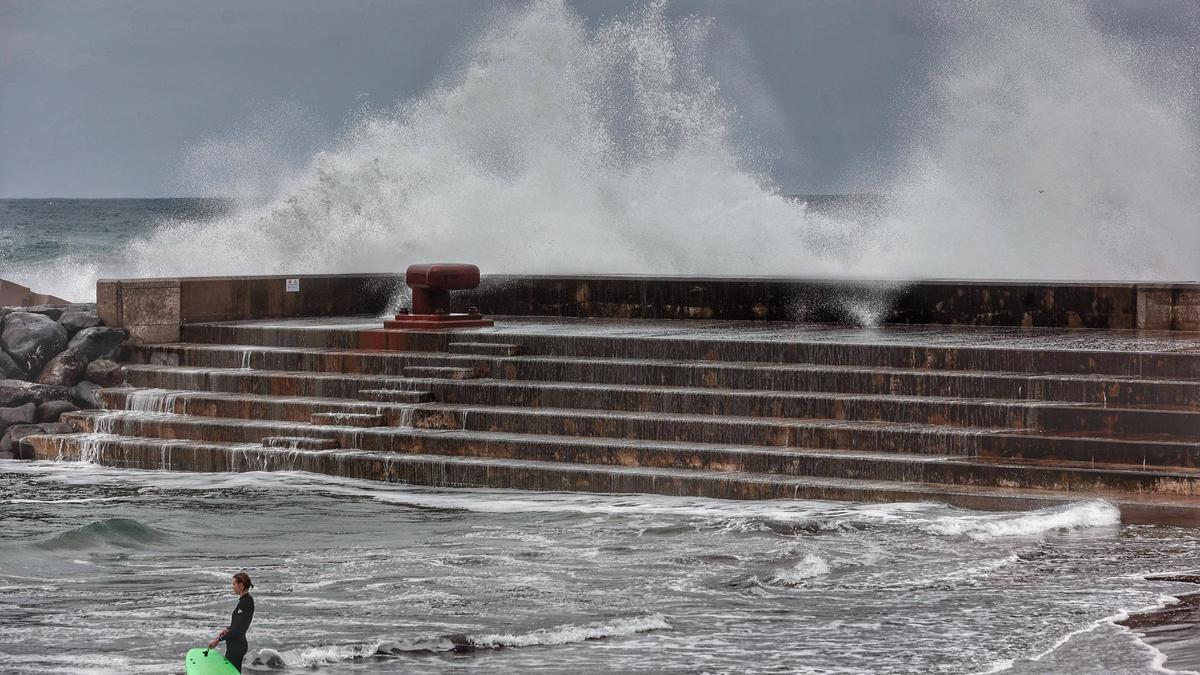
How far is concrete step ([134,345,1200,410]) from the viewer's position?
10.1 metres

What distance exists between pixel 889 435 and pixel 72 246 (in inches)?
1977

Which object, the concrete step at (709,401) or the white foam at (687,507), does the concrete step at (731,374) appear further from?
the white foam at (687,507)

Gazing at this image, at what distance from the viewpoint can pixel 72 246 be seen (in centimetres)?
5559

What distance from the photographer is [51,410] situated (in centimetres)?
1291

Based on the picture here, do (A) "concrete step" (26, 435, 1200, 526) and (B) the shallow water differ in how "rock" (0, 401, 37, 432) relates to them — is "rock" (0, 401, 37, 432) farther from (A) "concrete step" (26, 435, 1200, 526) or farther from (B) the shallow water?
(B) the shallow water

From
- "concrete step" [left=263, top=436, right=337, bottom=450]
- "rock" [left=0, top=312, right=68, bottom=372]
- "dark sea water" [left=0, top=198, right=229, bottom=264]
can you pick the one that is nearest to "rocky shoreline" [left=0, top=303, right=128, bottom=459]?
"rock" [left=0, top=312, right=68, bottom=372]

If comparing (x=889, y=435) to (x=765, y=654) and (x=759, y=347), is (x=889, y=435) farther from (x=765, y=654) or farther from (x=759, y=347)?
(x=765, y=654)

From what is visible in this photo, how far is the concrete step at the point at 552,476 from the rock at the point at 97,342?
114 cm

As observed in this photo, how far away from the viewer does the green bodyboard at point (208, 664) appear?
6.01 meters

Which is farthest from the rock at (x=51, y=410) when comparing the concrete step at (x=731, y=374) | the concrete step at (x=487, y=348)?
the concrete step at (x=487, y=348)

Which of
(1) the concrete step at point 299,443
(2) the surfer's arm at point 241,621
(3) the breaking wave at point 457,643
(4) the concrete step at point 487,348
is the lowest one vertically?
(3) the breaking wave at point 457,643

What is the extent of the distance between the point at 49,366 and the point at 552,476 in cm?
541

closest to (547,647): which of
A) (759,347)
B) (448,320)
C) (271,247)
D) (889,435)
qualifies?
(889,435)

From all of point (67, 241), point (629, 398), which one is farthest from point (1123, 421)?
point (67, 241)
